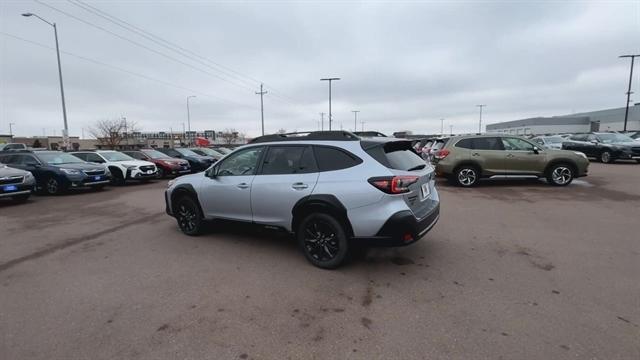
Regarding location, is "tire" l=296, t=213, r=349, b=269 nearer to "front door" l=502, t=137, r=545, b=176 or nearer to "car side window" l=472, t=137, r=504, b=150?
"car side window" l=472, t=137, r=504, b=150

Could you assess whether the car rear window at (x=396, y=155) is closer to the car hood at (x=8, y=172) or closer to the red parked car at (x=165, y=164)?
the car hood at (x=8, y=172)

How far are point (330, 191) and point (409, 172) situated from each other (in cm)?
98

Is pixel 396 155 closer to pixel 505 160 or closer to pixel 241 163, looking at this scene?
pixel 241 163

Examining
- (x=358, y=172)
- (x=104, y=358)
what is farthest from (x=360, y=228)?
(x=104, y=358)

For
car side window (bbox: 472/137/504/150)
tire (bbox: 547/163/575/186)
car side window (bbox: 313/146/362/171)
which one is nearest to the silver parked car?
car side window (bbox: 313/146/362/171)

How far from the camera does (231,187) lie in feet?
16.8

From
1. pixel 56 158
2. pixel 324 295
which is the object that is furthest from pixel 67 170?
pixel 324 295

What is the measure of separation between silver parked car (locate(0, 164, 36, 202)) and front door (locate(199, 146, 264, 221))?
7550mm

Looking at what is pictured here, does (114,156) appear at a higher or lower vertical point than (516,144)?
lower

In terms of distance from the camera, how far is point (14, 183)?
9461 millimetres

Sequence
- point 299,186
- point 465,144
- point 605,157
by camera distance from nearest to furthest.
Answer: point 299,186 < point 465,144 < point 605,157

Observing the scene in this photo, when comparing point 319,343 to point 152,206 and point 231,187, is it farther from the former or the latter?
point 152,206

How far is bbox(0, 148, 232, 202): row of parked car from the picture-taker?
9734 mm

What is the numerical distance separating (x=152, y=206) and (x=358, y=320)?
7581 mm
